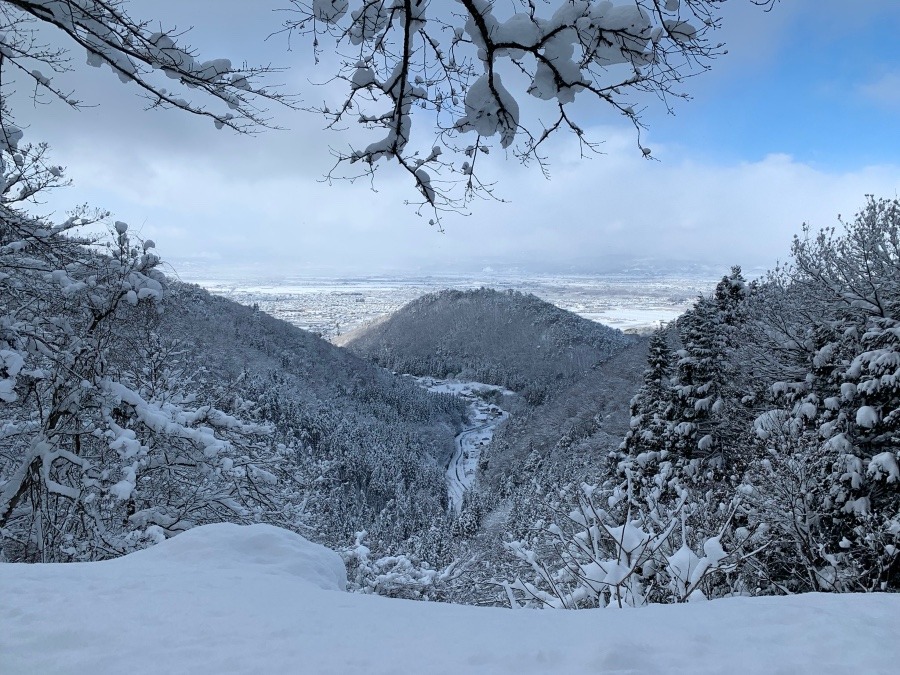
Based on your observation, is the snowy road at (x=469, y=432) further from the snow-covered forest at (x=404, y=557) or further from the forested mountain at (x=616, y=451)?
the snow-covered forest at (x=404, y=557)

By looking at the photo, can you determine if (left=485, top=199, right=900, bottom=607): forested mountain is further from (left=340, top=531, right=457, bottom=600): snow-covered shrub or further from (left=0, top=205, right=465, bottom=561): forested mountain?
(left=0, top=205, right=465, bottom=561): forested mountain

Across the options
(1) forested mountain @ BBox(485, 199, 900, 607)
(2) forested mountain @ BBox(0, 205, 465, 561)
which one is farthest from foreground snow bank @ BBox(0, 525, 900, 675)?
(2) forested mountain @ BBox(0, 205, 465, 561)

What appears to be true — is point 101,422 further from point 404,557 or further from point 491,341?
point 491,341

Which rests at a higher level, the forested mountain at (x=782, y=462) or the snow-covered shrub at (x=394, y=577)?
the forested mountain at (x=782, y=462)

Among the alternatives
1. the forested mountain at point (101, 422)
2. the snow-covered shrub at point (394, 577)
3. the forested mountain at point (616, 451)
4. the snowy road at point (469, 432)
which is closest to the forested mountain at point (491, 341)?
the snowy road at point (469, 432)

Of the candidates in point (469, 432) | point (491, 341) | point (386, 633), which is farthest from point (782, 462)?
point (491, 341)

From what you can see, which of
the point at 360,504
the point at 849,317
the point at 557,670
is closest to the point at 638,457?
the point at 849,317
